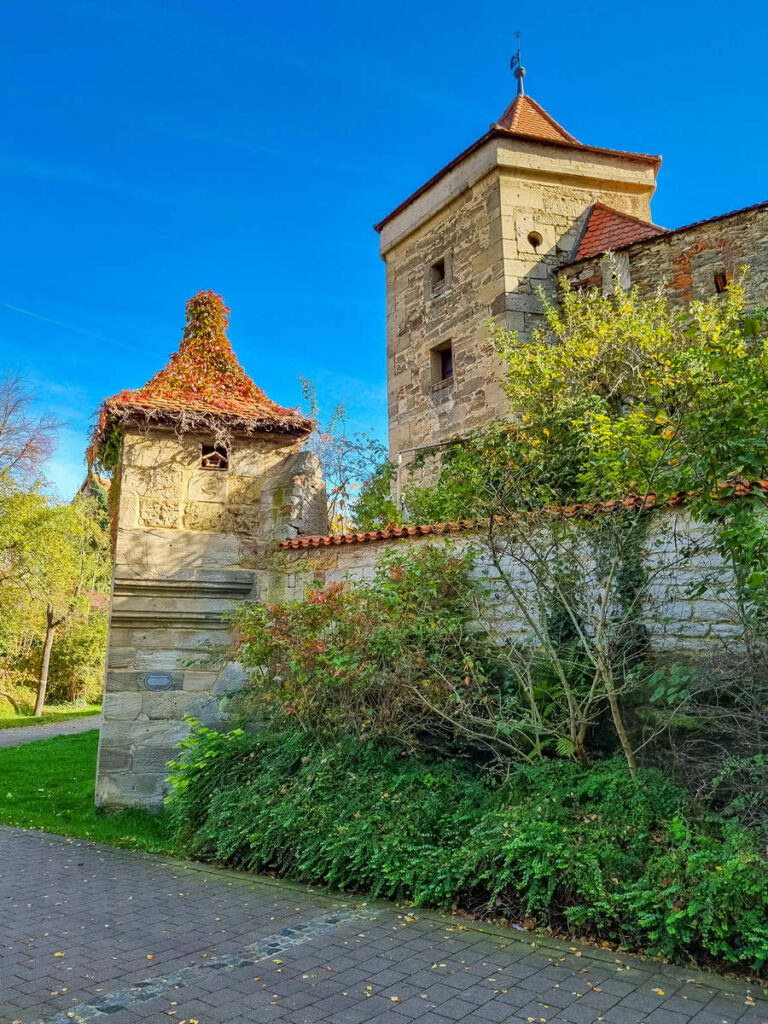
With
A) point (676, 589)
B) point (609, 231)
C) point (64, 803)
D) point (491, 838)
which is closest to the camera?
point (491, 838)

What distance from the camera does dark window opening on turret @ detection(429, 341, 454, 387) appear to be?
1494 centimetres

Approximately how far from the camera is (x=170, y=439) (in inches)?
328

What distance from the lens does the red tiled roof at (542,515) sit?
4.97 m

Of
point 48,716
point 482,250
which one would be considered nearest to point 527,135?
point 482,250

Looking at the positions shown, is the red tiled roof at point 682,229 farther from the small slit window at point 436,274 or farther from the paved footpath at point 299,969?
the paved footpath at point 299,969

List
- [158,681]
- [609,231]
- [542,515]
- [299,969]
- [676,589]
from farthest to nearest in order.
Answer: [609,231] → [158,681] → [542,515] → [676,589] → [299,969]

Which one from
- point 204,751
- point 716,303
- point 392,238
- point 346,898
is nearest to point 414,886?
point 346,898

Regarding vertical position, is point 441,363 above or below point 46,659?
above

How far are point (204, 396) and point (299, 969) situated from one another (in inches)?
246

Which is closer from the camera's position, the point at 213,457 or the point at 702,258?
the point at 213,457

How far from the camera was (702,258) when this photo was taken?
11.7 metres

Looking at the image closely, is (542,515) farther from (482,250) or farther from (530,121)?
(530,121)

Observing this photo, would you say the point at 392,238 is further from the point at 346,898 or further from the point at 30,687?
the point at 30,687

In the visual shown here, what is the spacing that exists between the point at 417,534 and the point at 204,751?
2.80m
